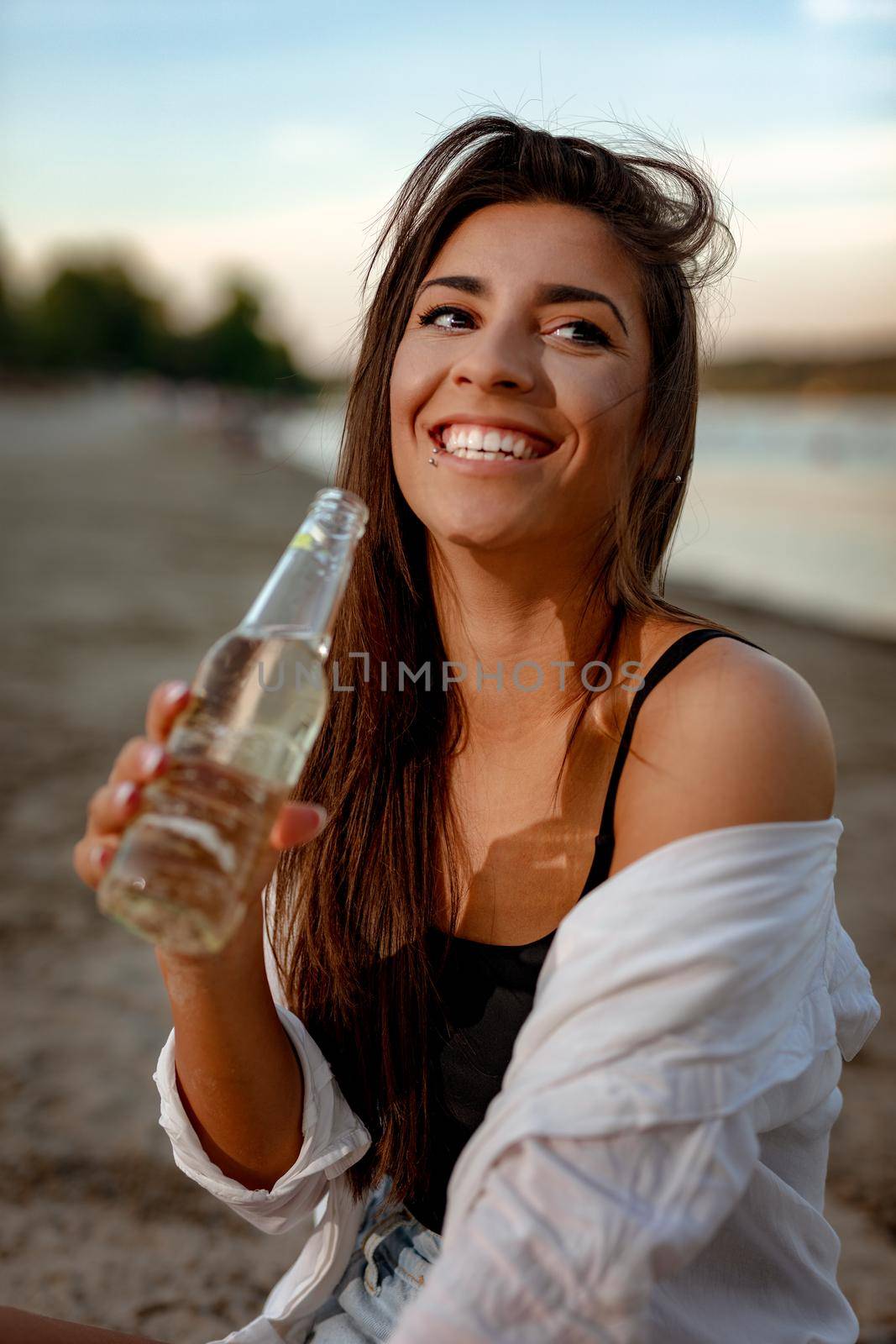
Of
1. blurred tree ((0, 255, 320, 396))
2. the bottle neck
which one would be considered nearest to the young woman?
the bottle neck

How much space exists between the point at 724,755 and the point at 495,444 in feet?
2.19

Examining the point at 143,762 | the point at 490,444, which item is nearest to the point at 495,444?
the point at 490,444

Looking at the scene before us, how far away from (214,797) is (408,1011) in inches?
31.6

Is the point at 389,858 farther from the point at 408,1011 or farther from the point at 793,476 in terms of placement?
the point at 793,476

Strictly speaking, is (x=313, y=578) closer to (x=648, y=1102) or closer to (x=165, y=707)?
(x=165, y=707)

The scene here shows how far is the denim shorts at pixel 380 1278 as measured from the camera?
208 centimetres

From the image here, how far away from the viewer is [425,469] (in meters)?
2.11

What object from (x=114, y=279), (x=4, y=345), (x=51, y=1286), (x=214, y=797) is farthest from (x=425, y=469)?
(x=114, y=279)

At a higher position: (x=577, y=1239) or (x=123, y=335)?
(x=577, y=1239)

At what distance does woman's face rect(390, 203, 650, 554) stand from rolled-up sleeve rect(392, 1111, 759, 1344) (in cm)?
102

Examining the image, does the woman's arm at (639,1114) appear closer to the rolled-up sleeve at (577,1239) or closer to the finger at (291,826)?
the rolled-up sleeve at (577,1239)

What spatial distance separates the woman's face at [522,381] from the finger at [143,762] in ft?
2.54

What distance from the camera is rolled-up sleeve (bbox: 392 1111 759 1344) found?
1.37 meters

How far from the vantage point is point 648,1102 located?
140 centimetres
